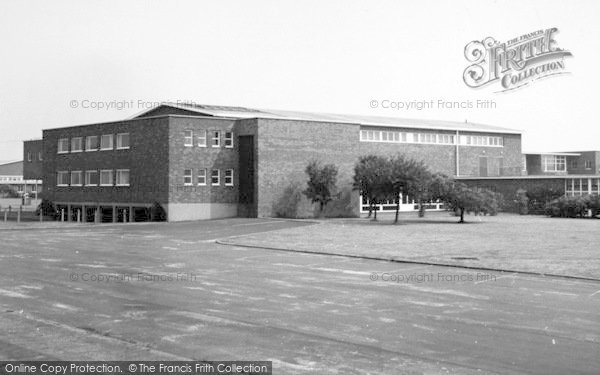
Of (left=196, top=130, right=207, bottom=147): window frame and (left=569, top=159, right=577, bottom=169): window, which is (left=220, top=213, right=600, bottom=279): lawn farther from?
(left=569, top=159, right=577, bottom=169): window

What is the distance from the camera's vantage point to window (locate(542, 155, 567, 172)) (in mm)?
70062

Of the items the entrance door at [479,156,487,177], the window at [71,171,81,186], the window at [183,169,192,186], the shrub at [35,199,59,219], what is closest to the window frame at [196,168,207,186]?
the window at [183,169,192,186]

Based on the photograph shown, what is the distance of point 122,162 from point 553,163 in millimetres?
45603

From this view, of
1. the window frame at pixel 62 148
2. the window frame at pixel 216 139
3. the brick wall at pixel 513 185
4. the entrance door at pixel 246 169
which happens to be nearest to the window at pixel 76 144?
the window frame at pixel 62 148

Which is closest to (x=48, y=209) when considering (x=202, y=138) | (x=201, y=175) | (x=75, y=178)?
(x=75, y=178)

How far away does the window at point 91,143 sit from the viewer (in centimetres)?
5084

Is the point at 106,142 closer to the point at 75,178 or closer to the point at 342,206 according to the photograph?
the point at 75,178

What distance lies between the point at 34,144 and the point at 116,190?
30.1 m

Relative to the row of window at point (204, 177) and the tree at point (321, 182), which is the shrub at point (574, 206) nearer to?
the tree at point (321, 182)

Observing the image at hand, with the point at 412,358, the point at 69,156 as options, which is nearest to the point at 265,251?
the point at 412,358

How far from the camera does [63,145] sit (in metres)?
54.2

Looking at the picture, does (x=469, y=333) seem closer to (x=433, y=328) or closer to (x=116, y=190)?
(x=433, y=328)

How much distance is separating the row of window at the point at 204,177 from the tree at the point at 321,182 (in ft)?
17.8

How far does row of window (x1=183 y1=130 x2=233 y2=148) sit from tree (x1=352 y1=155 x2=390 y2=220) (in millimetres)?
9054
